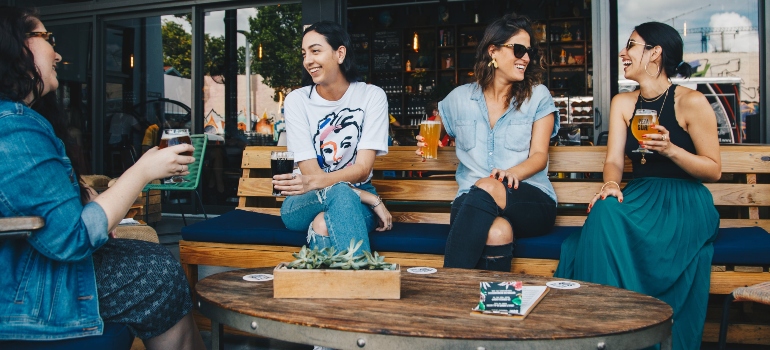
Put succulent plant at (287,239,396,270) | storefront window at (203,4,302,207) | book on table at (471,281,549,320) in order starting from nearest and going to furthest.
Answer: book on table at (471,281,549,320)
succulent plant at (287,239,396,270)
storefront window at (203,4,302,207)

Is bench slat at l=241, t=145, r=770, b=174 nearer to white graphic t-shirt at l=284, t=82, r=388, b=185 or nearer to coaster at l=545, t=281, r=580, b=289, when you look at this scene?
white graphic t-shirt at l=284, t=82, r=388, b=185

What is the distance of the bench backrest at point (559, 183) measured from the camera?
10.3 ft

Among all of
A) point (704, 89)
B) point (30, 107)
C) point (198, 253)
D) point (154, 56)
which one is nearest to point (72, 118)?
point (154, 56)

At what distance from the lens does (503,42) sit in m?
3.05

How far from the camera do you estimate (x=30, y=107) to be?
185 cm

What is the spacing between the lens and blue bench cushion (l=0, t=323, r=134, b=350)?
165 centimetres

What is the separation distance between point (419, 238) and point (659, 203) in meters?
0.96

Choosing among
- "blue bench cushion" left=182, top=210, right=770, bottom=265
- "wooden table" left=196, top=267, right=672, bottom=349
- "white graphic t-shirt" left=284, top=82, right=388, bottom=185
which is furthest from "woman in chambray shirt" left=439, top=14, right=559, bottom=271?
"wooden table" left=196, top=267, right=672, bottom=349

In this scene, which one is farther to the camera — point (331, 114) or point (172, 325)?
point (331, 114)

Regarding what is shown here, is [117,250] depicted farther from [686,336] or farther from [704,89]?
[704,89]

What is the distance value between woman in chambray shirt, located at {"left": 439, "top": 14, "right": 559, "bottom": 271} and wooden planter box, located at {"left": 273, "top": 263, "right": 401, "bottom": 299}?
3.23 ft

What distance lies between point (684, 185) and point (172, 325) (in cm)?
202

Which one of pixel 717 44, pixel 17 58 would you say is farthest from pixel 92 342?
pixel 717 44

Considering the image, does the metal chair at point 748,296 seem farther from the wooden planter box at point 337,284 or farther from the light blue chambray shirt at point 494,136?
the wooden planter box at point 337,284
